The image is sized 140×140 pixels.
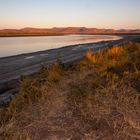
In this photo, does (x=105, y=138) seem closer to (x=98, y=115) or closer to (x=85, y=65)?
(x=98, y=115)

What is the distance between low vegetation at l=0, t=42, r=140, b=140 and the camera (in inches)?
182

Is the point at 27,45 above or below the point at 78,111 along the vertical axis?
below

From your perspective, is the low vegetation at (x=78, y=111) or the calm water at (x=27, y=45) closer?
the low vegetation at (x=78, y=111)

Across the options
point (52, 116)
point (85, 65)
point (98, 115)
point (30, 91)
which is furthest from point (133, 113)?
point (85, 65)

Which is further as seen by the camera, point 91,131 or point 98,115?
point 98,115

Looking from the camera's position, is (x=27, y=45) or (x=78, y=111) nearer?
(x=78, y=111)

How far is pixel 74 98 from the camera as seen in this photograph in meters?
5.87

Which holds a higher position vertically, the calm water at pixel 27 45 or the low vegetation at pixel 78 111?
the low vegetation at pixel 78 111

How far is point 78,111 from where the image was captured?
5391 mm

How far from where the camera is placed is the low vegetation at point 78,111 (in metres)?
4.62

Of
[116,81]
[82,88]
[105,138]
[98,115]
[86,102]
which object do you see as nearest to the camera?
[105,138]

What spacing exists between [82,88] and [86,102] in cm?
59

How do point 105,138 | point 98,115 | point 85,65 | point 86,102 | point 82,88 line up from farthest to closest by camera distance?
1. point 85,65
2. point 82,88
3. point 86,102
4. point 98,115
5. point 105,138

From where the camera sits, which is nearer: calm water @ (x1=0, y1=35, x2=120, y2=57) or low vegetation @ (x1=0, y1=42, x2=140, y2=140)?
low vegetation @ (x1=0, y1=42, x2=140, y2=140)
